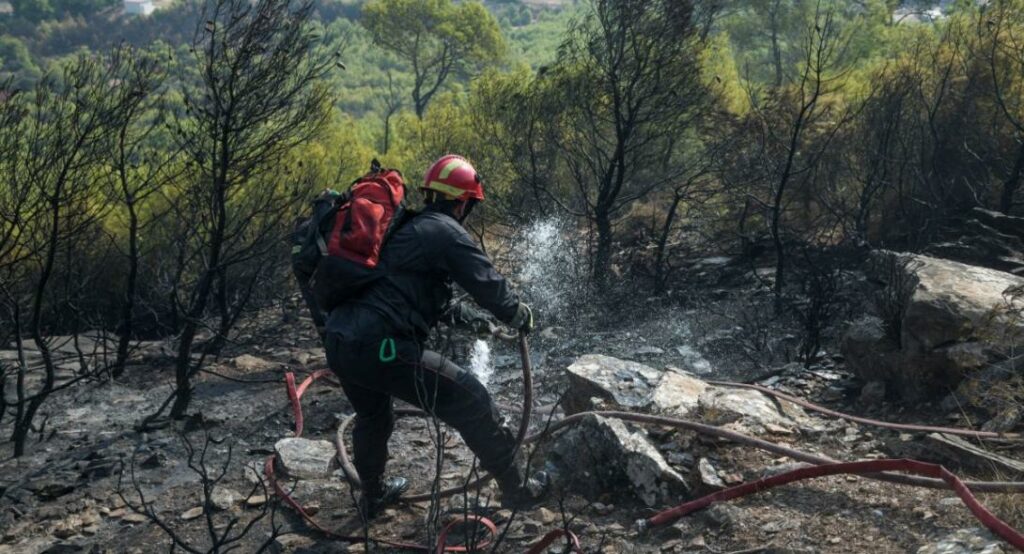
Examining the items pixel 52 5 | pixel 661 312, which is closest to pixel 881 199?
pixel 661 312

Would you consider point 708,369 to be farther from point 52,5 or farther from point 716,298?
point 52,5

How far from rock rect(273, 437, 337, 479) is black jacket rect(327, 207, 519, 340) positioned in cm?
148

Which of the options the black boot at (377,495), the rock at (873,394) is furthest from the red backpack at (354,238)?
the rock at (873,394)

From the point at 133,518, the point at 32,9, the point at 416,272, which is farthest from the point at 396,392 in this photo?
the point at 32,9

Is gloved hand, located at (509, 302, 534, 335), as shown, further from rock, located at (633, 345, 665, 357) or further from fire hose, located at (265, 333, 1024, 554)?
rock, located at (633, 345, 665, 357)

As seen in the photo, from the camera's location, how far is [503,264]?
13602 mm

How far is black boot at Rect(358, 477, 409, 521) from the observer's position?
4633 mm

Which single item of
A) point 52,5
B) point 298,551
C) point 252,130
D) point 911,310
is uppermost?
point 52,5

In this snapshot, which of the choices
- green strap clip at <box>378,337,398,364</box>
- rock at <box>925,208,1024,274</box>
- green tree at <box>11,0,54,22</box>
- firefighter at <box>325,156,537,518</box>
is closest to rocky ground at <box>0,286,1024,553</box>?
firefighter at <box>325,156,537,518</box>

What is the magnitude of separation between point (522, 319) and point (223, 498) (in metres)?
2.01

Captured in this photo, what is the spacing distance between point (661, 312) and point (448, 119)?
36.4ft

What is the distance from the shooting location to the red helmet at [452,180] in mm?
4355

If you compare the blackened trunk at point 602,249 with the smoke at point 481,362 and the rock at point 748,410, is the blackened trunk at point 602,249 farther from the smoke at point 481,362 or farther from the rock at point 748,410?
the rock at point 748,410

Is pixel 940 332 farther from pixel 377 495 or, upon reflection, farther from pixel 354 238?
pixel 354 238
